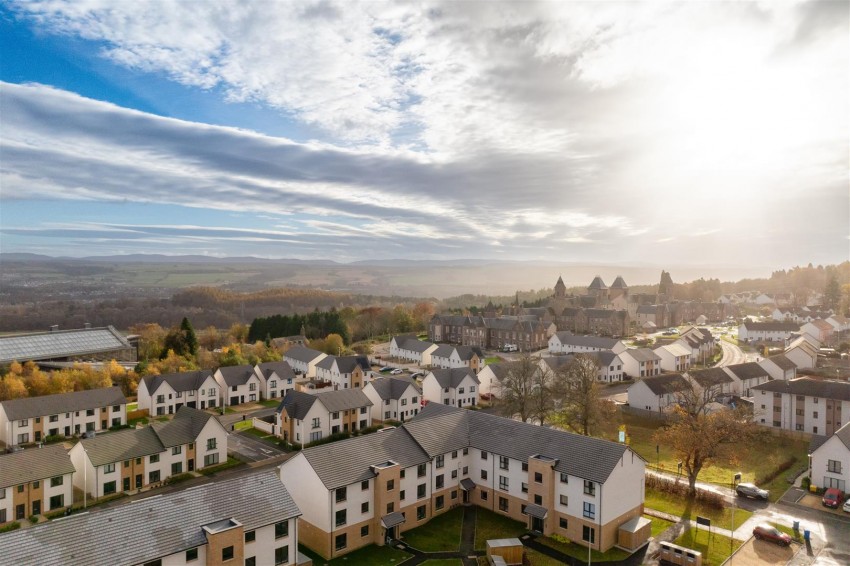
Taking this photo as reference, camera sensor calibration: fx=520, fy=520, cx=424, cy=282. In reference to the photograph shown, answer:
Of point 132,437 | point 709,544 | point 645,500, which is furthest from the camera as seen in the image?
point 132,437

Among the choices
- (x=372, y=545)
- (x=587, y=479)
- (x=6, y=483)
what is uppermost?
(x=587, y=479)

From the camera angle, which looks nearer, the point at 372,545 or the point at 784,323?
the point at 372,545

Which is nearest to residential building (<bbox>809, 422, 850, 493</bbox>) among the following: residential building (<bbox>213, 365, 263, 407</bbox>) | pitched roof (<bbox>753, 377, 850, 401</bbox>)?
pitched roof (<bbox>753, 377, 850, 401</bbox>)

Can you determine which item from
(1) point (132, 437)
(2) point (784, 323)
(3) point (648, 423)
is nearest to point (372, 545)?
(1) point (132, 437)

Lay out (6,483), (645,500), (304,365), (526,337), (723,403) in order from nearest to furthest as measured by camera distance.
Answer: (6,483), (645,500), (723,403), (304,365), (526,337)

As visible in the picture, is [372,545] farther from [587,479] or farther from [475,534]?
[587,479]

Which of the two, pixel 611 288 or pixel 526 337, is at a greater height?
pixel 611 288
